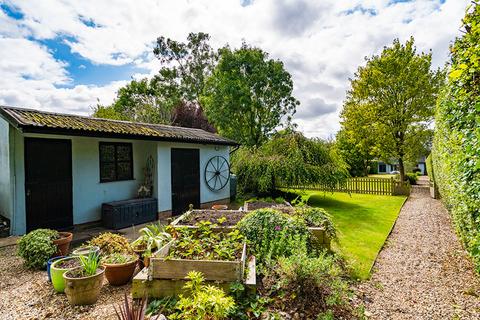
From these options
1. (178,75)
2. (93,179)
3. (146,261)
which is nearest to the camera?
(146,261)

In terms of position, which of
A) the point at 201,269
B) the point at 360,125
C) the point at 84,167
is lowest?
the point at 201,269

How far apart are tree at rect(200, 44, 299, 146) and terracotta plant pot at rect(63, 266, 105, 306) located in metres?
13.1

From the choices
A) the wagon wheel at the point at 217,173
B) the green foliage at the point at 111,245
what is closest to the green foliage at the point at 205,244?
the green foliage at the point at 111,245

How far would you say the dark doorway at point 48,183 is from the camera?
19.9 ft

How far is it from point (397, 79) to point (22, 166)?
18297 millimetres

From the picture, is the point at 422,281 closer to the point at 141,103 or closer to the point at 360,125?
the point at 360,125

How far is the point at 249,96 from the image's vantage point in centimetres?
1519

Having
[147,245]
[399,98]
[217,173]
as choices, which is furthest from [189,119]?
[147,245]

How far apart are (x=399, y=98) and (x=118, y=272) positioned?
1789 cm

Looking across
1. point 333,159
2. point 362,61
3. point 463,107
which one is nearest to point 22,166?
point 463,107

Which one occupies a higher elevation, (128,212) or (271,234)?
(271,234)

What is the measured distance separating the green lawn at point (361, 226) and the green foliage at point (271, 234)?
1147 millimetres

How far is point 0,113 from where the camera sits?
5727mm

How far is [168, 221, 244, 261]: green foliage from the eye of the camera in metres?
3.41
